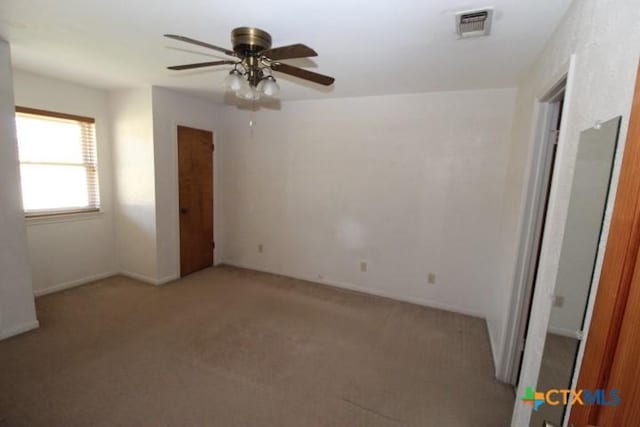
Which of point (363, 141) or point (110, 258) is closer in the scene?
point (363, 141)

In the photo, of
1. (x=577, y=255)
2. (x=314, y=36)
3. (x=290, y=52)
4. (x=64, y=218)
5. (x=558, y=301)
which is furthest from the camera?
(x=64, y=218)

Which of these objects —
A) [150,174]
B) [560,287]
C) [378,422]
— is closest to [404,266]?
[378,422]

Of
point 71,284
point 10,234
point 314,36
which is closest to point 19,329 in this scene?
point 10,234

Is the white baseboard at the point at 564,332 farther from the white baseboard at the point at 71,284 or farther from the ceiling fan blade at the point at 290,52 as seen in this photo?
the white baseboard at the point at 71,284

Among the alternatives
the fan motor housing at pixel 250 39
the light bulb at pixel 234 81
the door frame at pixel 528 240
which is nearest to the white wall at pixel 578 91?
the door frame at pixel 528 240

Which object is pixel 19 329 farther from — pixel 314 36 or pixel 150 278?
pixel 314 36

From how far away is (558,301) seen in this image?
1.17 m

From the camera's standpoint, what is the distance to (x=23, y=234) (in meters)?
2.58

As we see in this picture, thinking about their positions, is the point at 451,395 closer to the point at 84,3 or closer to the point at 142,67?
the point at 84,3

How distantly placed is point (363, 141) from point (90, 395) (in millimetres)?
3405

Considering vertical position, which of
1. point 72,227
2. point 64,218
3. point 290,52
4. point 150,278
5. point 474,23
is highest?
point 474,23

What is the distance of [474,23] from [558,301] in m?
1.58

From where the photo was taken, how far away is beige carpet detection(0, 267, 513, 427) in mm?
1870

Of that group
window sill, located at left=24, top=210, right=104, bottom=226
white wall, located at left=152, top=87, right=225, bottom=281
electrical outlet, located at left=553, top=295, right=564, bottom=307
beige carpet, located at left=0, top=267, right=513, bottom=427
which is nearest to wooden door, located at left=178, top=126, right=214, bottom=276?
white wall, located at left=152, top=87, right=225, bottom=281
